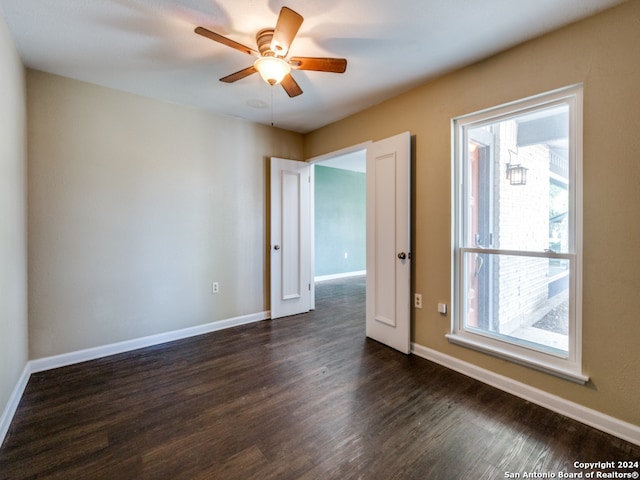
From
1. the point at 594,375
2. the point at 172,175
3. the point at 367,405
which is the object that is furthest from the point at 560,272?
the point at 172,175

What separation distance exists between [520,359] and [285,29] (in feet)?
8.58

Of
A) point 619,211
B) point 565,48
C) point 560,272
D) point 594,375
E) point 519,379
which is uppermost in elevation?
point 565,48

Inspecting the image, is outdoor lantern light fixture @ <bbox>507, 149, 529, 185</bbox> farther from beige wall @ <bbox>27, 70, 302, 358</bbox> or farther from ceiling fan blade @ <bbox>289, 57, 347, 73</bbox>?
beige wall @ <bbox>27, 70, 302, 358</bbox>

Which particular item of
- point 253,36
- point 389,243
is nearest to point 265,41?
point 253,36

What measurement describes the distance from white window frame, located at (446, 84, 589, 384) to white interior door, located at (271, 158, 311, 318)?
2.04m

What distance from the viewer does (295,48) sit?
2135 mm

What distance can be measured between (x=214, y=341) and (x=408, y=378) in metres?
1.97

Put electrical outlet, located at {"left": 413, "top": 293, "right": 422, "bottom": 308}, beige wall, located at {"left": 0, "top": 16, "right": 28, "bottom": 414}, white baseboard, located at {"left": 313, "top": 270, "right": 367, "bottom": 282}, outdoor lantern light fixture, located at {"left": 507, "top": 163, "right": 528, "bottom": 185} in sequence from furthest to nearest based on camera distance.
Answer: white baseboard, located at {"left": 313, "top": 270, "right": 367, "bottom": 282} < electrical outlet, located at {"left": 413, "top": 293, "right": 422, "bottom": 308} < outdoor lantern light fixture, located at {"left": 507, "top": 163, "right": 528, "bottom": 185} < beige wall, located at {"left": 0, "top": 16, "right": 28, "bottom": 414}

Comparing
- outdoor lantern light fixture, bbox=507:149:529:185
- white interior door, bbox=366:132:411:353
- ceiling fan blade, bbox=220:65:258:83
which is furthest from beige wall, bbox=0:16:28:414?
outdoor lantern light fixture, bbox=507:149:529:185

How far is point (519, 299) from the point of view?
2213 millimetres

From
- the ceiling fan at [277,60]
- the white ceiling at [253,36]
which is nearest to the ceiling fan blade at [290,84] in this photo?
the ceiling fan at [277,60]

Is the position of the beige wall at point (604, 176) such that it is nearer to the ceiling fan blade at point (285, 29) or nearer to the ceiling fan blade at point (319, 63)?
the ceiling fan blade at point (319, 63)

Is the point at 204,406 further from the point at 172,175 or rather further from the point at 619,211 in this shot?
the point at 619,211

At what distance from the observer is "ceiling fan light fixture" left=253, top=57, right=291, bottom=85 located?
5.91 ft
